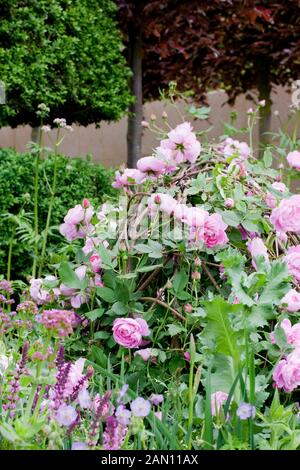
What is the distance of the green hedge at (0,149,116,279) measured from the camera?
4.37 metres

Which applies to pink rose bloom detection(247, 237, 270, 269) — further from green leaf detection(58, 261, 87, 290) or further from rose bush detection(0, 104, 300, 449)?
green leaf detection(58, 261, 87, 290)

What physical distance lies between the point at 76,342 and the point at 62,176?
235cm

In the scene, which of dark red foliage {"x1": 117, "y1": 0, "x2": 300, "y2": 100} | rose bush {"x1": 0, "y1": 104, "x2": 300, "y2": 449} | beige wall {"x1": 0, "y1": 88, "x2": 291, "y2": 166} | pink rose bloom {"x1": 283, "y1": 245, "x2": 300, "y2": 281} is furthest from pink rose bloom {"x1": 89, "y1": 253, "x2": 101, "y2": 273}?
beige wall {"x1": 0, "y1": 88, "x2": 291, "y2": 166}

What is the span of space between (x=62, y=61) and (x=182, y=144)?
2909mm

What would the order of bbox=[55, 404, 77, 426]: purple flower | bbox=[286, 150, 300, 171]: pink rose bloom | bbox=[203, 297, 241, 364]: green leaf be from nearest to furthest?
bbox=[55, 404, 77, 426]: purple flower, bbox=[203, 297, 241, 364]: green leaf, bbox=[286, 150, 300, 171]: pink rose bloom

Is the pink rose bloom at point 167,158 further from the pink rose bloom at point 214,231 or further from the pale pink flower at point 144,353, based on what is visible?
the pale pink flower at point 144,353

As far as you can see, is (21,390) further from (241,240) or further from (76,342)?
(241,240)

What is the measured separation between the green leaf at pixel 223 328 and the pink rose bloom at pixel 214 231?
60 cm

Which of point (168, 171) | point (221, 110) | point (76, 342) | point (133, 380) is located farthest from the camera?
point (221, 110)

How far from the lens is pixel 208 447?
1.61 m

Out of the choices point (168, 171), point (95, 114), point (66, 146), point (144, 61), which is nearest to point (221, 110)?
point (66, 146)

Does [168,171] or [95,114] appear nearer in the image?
[168,171]


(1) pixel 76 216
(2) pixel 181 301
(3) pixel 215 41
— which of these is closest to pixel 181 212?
(2) pixel 181 301

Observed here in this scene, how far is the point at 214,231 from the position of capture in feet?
7.75
